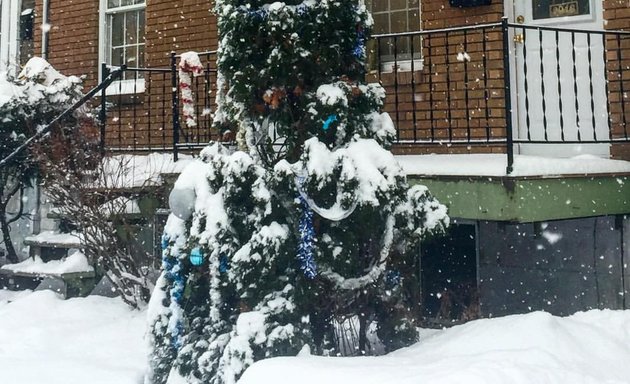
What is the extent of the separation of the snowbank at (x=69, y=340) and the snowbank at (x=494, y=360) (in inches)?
60.6

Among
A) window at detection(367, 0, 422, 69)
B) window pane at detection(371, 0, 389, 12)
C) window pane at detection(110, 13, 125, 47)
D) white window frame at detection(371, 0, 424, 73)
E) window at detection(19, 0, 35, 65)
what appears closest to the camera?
white window frame at detection(371, 0, 424, 73)

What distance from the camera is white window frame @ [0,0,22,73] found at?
403 inches

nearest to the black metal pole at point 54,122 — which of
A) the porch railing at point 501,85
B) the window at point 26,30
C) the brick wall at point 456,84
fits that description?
the porch railing at point 501,85

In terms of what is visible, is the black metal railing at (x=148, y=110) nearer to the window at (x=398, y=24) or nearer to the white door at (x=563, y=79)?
the window at (x=398, y=24)

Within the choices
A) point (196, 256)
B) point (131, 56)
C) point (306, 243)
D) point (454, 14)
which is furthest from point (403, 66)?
point (131, 56)

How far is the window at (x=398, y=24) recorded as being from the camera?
21.8 ft

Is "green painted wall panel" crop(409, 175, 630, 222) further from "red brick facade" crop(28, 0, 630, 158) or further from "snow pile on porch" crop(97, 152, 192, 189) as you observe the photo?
"snow pile on porch" crop(97, 152, 192, 189)

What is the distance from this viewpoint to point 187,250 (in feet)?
13.0

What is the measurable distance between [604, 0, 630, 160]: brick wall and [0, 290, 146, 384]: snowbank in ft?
14.5

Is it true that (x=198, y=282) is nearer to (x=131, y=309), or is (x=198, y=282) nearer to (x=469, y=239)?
(x=131, y=309)

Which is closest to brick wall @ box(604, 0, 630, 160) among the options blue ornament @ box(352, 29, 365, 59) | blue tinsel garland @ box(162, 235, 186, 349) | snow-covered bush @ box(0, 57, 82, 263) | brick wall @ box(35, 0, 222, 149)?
blue ornament @ box(352, 29, 365, 59)

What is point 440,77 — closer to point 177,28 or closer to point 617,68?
point 617,68

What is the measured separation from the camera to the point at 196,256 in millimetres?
3873

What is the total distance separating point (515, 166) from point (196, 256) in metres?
2.30
